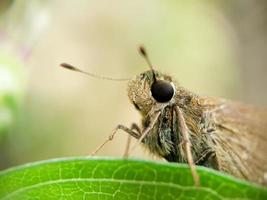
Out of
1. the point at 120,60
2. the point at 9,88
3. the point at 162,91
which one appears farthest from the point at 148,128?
the point at 120,60

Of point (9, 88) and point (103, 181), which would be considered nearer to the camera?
point (103, 181)

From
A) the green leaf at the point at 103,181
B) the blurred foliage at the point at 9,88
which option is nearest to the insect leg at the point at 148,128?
the green leaf at the point at 103,181

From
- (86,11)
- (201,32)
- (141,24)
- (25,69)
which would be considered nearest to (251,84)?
(201,32)

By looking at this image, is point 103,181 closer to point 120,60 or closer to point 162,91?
point 162,91

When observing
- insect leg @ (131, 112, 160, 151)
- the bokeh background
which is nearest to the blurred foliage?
insect leg @ (131, 112, 160, 151)

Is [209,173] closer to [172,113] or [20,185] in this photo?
[20,185]

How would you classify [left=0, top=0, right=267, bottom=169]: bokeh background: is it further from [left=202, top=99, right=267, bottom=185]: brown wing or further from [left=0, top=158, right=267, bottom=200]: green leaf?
[left=0, top=158, right=267, bottom=200]: green leaf

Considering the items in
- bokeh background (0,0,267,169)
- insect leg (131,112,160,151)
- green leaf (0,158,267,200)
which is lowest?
green leaf (0,158,267,200)
